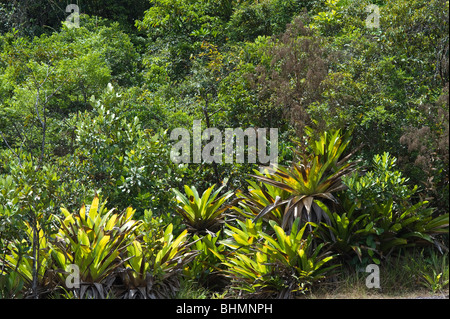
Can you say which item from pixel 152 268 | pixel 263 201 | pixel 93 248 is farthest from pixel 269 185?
pixel 93 248

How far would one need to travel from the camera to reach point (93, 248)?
5.81 meters

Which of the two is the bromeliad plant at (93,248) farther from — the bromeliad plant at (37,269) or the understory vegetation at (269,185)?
the bromeliad plant at (37,269)

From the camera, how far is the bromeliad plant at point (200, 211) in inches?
282

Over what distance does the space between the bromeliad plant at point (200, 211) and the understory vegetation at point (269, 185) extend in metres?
0.02

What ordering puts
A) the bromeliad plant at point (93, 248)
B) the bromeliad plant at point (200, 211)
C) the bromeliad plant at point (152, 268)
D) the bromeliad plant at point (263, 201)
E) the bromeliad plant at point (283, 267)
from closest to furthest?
the bromeliad plant at point (93, 248), the bromeliad plant at point (152, 268), the bromeliad plant at point (283, 267), the bromeliad plant at point (263, 201), the bromeliad plant at point (200, 211)

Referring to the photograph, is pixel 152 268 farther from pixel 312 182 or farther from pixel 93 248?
pixel 312 182

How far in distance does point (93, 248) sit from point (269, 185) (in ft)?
8.09


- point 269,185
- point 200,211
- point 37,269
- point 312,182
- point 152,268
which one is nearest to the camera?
point 37,269

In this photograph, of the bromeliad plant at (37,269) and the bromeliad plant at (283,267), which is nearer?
the bromeliad plant at (37,269)

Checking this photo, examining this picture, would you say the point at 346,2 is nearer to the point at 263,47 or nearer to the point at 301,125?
the point at 263,47

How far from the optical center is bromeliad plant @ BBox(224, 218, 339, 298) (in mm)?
5969

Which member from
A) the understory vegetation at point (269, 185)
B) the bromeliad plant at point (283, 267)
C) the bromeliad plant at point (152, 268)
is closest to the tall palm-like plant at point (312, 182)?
the understory vegetation at point (269, 185)

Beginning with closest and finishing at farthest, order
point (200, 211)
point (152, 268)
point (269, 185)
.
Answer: point (152, 268) → point (269, 185) → point (200, 211)

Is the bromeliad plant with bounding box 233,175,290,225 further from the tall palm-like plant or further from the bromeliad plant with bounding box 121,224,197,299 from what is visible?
the bromeliad plant with bounding box 121,224,197,299
